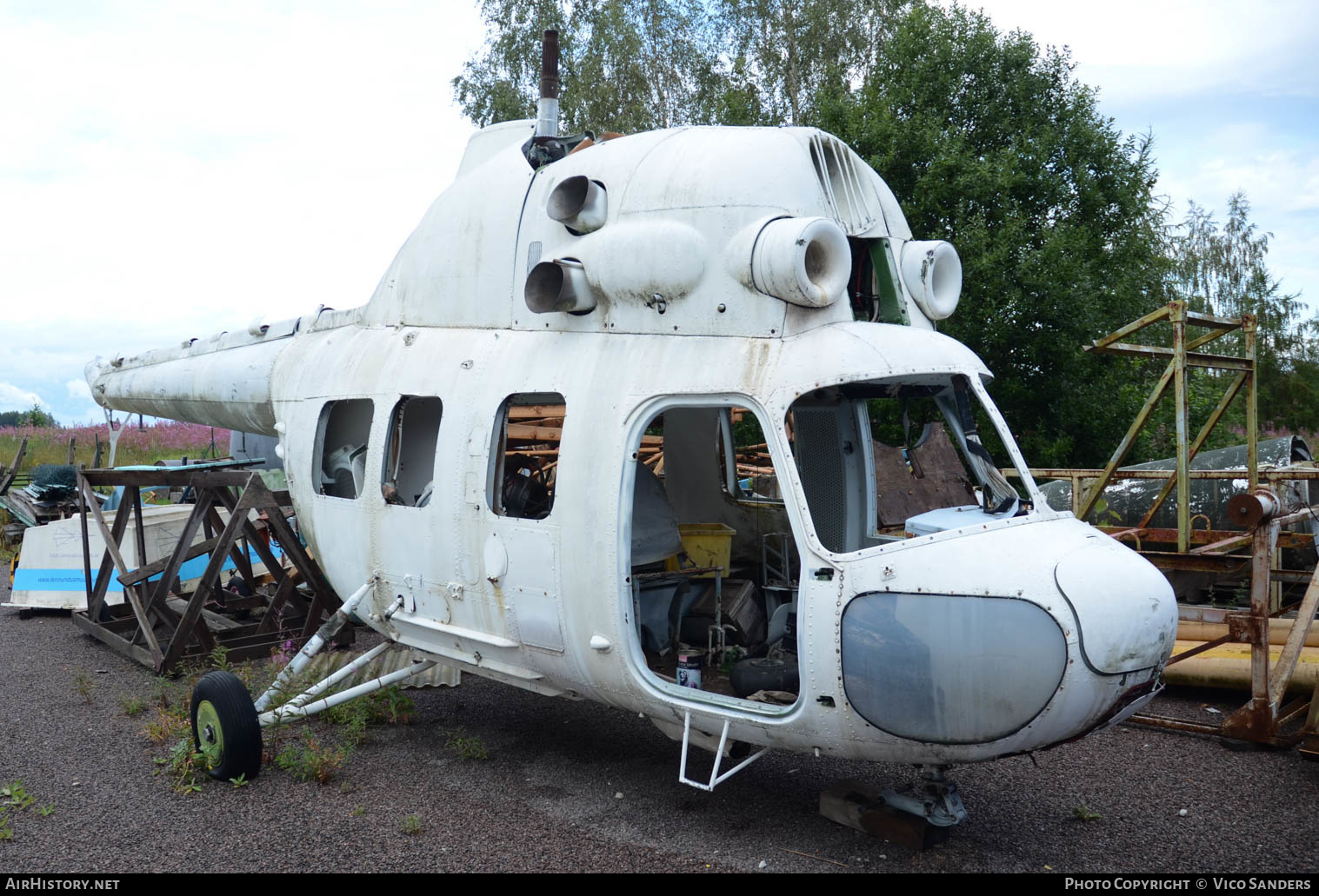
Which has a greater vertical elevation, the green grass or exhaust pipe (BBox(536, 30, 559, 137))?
exhaust pipe (BBox(536, 30, 559, 137))

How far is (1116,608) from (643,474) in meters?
3.07

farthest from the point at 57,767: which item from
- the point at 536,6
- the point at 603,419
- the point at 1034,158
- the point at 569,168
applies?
the point at 536,6

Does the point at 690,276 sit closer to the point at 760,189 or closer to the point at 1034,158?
the point at 760,189

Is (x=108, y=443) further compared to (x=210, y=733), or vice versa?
(x=108, y=443)

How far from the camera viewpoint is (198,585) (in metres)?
9.45

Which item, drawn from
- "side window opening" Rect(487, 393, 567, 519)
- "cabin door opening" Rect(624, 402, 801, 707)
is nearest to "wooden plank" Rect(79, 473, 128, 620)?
"side window opening" Rect(487, 393, 567, 519)

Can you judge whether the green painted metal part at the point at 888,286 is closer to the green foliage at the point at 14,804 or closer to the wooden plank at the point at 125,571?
the green foliage at the point at 14,804

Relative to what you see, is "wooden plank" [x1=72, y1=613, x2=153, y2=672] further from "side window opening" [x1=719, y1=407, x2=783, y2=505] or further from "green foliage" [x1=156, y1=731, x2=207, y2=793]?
"side window opening" [x1=719, y1=407, x2=783, y2=505]

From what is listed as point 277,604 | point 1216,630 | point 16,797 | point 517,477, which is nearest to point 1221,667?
point 1216,630

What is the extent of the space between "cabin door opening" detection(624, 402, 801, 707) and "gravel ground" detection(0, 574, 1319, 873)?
0.78 meters

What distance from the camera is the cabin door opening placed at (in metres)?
5.36

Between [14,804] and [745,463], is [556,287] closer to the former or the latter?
[14,804]

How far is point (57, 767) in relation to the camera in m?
6.64

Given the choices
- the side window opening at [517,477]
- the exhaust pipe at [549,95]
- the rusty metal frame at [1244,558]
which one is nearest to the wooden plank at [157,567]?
the side window opening at [517,477]
